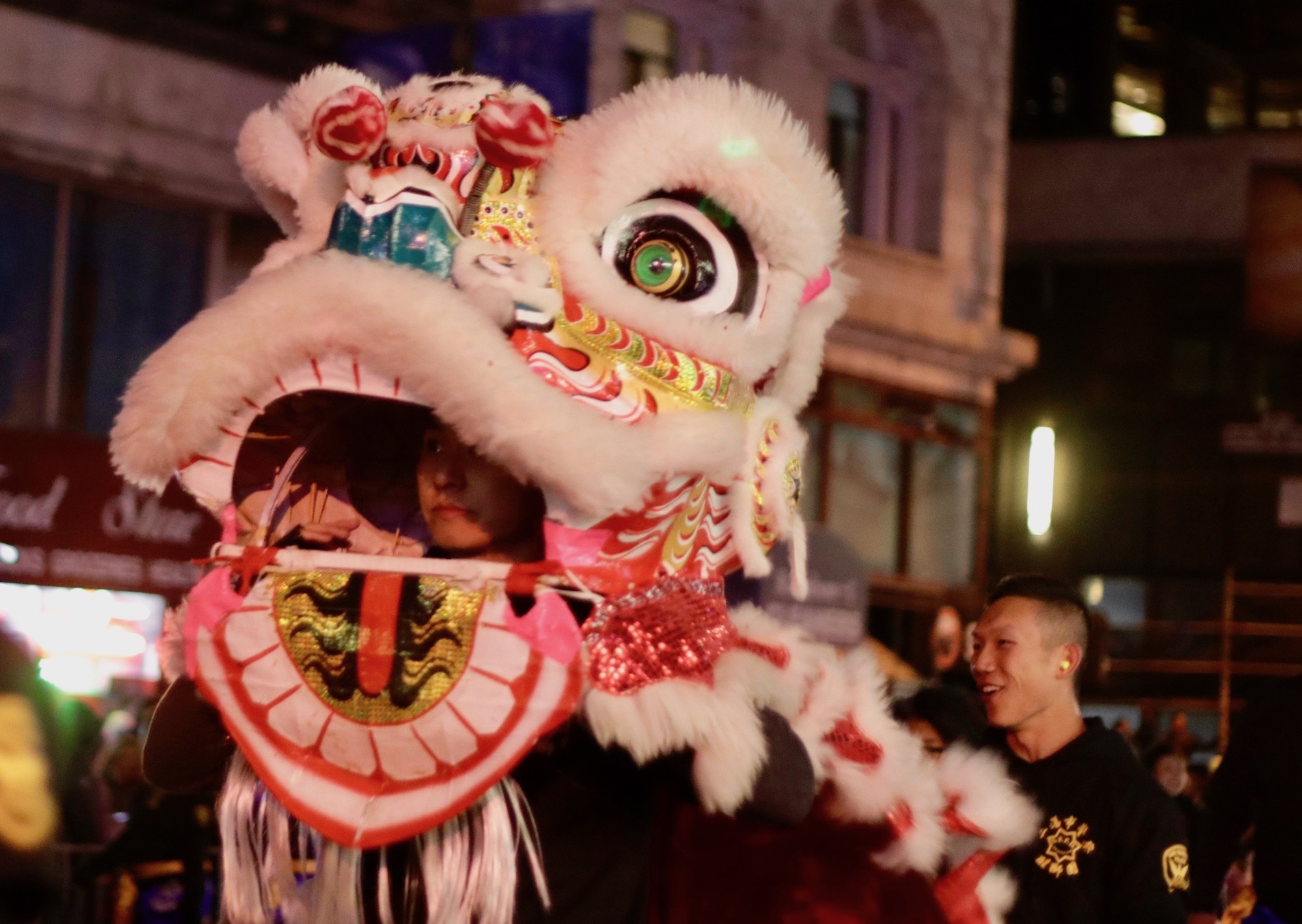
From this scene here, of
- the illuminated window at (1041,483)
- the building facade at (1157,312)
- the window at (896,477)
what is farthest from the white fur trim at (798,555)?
the illuminated window at (1041,483)

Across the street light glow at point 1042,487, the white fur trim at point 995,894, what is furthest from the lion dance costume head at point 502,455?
the street light glow at point 1042,487

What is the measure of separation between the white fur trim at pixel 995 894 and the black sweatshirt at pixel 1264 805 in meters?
1.37

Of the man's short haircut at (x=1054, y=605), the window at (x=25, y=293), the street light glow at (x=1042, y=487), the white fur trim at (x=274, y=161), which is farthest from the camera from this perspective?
the street light glow at (x=1042, y=487)

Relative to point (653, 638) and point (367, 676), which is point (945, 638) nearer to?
point (653, 638)

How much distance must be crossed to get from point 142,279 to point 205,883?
6.09 m

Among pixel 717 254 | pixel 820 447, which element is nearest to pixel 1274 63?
pixel 820 447

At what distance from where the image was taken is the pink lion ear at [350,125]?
10.00ft

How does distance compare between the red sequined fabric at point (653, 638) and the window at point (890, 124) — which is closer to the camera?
the red sequined fabric at point (653, 638)

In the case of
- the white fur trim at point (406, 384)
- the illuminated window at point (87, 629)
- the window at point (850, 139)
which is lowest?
the illuminated window at point (87, 629)

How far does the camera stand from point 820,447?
59.1 feet

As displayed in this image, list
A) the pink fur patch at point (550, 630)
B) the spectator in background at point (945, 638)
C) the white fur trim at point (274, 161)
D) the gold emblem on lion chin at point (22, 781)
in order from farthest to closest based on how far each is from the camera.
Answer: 1. the spectator in background at point (945, 638)
2. the white fur trim at point (274, 161)
3. the pink fur patch at point (550, 630)
4. the gold emblem on lion chin at point (22, 781)

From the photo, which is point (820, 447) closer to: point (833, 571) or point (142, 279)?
point (833, 571)

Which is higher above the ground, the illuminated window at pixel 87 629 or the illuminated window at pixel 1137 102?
the illuminated window at pixel 1137 102

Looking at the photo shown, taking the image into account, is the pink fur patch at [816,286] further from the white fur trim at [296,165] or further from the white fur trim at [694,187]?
the white fur trim at [296,165]
